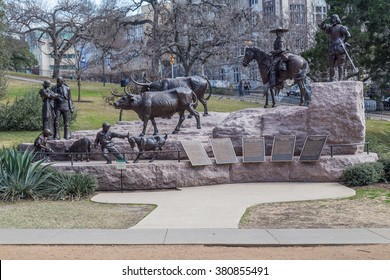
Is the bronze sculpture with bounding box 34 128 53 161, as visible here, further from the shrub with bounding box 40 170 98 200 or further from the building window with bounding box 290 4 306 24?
the building window with bounding box 290 4 306 24

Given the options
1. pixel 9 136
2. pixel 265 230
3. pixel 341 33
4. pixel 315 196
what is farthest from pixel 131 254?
pixel 9 136

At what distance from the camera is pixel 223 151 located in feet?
54.6

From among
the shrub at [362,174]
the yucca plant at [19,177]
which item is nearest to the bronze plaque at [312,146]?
the shrub at [362,174]

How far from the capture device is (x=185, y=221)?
11.0 meters

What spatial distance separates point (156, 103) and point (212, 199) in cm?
494

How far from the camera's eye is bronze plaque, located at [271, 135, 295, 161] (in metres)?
16.5

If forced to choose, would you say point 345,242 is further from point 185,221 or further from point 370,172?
point 370,172

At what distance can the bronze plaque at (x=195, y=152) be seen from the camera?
16047 mm

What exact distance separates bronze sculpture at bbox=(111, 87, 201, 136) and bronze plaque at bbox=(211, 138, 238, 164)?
1961 mm

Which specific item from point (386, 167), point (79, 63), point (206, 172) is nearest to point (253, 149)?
point (206, 172)

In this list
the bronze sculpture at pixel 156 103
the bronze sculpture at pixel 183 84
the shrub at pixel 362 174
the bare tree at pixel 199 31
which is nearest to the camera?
the shrub at pixel 362 174

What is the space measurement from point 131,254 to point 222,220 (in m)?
3.23

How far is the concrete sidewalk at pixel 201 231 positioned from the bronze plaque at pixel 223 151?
7.21 ft

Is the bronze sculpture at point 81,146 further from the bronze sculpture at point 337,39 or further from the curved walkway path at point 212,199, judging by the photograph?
the bronze sculpture at point 337,39
